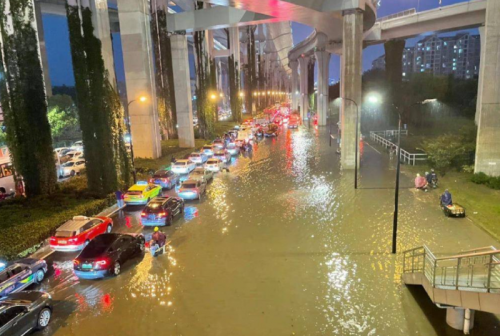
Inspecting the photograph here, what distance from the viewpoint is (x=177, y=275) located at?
1345cm

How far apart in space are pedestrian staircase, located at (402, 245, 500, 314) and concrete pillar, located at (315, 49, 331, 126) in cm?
6622

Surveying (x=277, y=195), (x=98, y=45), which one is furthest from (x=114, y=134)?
(x=277, y=195)

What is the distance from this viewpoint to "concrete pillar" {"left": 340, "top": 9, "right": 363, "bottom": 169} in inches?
1223

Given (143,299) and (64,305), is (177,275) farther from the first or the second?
(64,305)

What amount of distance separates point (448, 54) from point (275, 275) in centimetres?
19555

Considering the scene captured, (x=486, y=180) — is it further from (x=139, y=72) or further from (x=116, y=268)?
(x=139, y=72)

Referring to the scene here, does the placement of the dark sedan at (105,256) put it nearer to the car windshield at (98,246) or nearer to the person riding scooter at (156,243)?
the car windshield at (98,246)

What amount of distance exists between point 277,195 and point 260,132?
1405 inches

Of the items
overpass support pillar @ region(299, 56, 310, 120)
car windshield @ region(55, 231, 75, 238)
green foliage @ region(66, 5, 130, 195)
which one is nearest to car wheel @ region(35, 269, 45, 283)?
car windshield @ region(55, 231, 75, 238)

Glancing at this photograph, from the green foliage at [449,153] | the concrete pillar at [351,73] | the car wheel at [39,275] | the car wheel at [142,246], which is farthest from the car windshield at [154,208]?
the green foliage at [449,153]

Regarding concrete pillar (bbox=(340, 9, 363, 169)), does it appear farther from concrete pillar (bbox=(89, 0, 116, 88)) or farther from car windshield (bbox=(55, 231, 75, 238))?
car windshield (bbox=(55, 231, 75, 238))

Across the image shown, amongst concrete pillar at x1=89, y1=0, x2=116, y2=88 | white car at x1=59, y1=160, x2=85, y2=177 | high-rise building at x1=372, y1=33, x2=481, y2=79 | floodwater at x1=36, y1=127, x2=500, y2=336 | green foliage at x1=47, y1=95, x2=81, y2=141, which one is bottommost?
floodwater at x1=36, y1=127, x2=500, y2=336

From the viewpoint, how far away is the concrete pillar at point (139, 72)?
1336 inches

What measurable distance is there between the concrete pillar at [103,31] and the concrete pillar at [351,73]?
18971 mm
